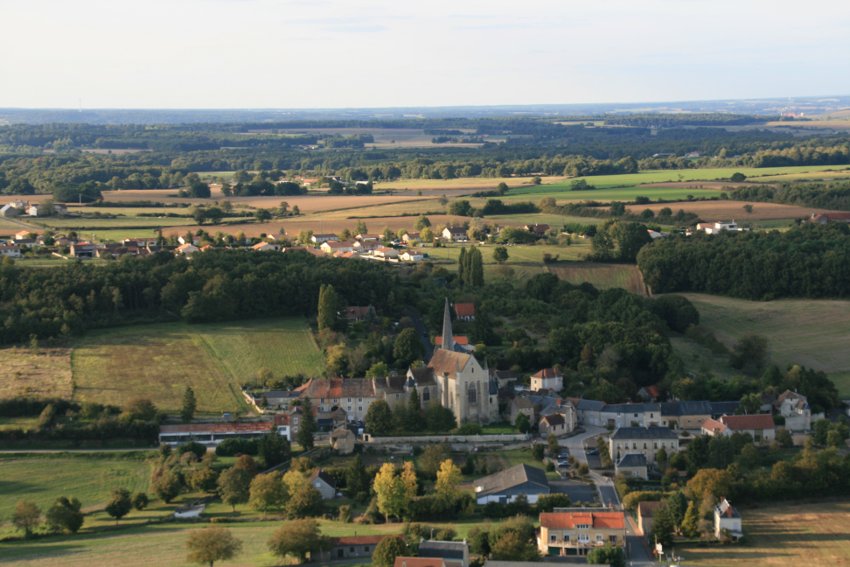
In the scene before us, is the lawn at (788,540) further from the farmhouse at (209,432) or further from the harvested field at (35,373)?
the harvested field at (35,373)

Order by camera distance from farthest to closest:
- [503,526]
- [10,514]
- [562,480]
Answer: [562,480]
[10,514]
[503,526]

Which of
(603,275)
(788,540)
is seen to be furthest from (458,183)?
(788,540)

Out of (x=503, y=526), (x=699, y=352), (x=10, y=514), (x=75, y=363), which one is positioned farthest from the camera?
(x=699, y=352)

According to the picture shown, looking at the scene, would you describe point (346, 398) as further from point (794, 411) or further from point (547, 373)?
point (794, 411)

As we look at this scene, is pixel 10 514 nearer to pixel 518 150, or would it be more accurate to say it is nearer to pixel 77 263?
pixel 77 263

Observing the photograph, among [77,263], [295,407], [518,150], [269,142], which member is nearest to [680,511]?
[295,407]

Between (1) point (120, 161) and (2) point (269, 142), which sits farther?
(2) point (269, 142)

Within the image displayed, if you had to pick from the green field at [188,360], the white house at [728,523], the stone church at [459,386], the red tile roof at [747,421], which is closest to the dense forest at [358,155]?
the green field at [188,360]
